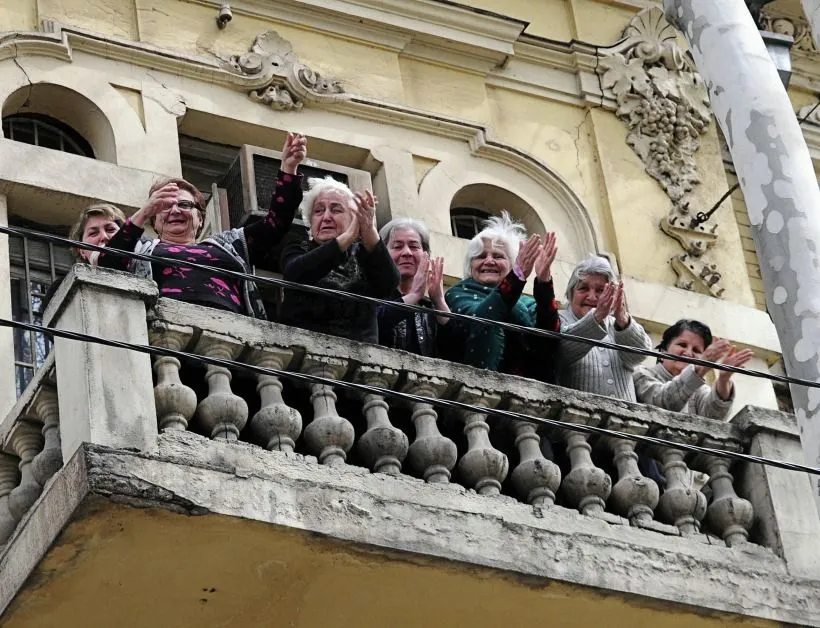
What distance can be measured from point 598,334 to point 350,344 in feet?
4.30

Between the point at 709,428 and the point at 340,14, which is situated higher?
the point at 340,14

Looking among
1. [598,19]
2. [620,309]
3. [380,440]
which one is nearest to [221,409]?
[380,440]

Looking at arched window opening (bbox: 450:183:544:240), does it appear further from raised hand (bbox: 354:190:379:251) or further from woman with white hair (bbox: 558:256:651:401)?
raised hand (bbox: 354:190:379:251)

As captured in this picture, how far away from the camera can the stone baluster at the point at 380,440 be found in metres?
9.79

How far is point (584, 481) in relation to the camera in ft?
33.5

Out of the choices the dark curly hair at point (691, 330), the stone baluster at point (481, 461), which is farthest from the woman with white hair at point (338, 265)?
the dark curly hair at point (691, 330)

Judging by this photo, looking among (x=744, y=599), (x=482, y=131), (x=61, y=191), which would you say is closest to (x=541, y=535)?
(x=744, y=599)

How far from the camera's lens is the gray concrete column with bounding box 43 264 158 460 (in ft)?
30.1

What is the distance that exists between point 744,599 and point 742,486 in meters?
0.81

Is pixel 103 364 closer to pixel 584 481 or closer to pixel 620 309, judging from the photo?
pixel 584 481

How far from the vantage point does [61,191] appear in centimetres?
1255

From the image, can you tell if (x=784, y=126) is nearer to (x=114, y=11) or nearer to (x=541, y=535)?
(x=541, y=535)

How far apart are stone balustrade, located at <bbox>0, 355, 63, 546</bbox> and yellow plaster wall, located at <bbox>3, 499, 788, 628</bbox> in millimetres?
543

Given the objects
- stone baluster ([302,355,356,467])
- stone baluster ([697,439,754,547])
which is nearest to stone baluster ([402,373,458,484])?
stone baluster ([302,355,356,467])
